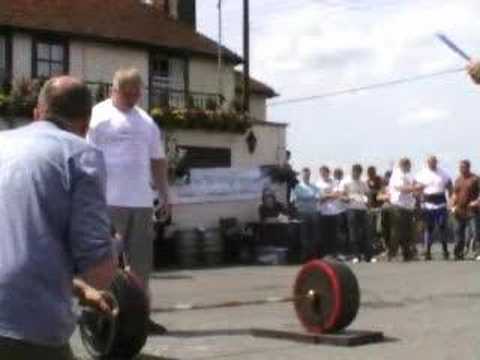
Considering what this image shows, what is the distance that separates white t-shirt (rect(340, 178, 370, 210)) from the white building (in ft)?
33.6

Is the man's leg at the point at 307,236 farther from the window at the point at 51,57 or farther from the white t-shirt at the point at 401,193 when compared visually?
the window at the point at 51,57

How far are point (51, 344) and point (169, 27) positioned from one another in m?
34.1

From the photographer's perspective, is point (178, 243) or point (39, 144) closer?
point (39, 144)

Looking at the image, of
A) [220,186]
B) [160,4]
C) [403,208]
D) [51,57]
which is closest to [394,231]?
[403,208]

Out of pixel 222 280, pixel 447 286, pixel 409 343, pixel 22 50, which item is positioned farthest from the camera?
pixel 22 50

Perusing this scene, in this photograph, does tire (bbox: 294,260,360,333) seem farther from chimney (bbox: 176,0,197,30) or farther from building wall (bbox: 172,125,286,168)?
chimney (bbox: 176,0,197,30)

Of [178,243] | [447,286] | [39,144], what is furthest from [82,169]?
[178,243]

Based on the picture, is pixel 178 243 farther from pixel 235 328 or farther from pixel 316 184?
pixel 235 328

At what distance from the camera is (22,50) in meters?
32.5

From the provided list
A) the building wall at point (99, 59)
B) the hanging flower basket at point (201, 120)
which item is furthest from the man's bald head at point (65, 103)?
the building wall at point (99, 59)

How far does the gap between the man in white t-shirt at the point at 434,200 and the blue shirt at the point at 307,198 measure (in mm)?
1863

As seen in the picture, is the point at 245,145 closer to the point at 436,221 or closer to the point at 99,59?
the point at 99,59

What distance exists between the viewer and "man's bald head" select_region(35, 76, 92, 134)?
14.2 ft

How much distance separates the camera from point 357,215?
21.1 metres
